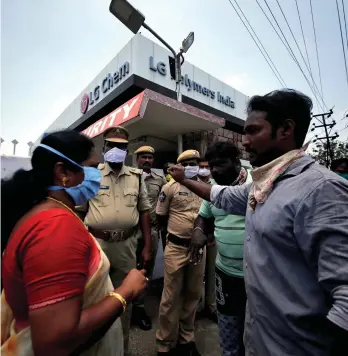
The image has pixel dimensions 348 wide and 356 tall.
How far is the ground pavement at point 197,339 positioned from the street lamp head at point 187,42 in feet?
15.5

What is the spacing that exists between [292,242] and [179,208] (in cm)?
199

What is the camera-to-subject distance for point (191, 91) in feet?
29.6

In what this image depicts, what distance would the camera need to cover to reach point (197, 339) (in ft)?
9.04

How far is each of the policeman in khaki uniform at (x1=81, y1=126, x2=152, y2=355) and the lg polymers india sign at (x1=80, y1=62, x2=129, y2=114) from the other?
6239 mm

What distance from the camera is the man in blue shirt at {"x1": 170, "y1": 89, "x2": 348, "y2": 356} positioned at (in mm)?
856

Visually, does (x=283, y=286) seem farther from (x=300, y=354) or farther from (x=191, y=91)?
(x=191, y=91)

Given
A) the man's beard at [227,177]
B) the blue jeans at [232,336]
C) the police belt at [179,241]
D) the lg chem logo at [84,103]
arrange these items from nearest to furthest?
the blue jeans at [232,336]
the man's beard at [227,177]
the police belt at [179,241]
the lg chem logo at [84,103]

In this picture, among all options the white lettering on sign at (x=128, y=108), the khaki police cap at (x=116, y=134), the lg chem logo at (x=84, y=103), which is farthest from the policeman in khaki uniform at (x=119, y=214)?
the lg chem logo at (x=84, y=103)

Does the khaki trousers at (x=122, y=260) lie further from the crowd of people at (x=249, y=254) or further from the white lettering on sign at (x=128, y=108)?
the white lettering on sign at (x=128, y=108)

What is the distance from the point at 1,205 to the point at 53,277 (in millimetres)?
436

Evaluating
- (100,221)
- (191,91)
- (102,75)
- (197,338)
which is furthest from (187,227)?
(102,75)

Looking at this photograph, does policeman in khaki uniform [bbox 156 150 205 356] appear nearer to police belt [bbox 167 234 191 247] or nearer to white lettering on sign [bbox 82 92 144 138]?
police belt [bbox 167 234 191 247]

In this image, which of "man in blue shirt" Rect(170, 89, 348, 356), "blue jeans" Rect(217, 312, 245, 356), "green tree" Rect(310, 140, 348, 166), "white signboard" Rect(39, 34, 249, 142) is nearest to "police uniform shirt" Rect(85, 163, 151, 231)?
"blue jeans" Rect(217, 312, 245, 356)

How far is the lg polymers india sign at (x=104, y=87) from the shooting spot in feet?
26.7
